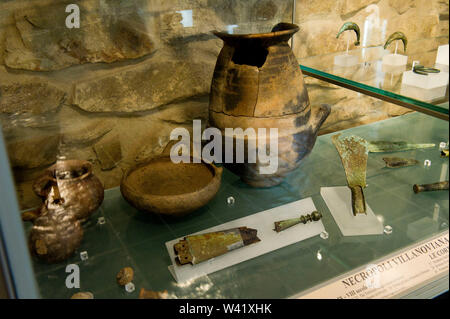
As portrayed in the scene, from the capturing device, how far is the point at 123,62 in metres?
1.07

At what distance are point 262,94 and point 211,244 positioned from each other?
1.12ft

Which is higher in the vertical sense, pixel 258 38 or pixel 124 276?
pixel 258 38

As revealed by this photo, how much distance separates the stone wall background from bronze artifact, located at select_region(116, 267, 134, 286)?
229 mm

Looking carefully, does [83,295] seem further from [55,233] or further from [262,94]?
[262,94]

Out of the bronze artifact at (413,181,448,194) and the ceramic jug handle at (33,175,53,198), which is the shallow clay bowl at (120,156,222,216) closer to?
the ceramic jug handle at (33,175,53,198)

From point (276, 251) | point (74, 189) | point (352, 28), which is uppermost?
point (352, 28)

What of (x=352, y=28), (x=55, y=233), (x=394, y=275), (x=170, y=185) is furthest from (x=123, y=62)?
(x=394, y=275)

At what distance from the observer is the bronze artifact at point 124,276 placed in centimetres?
79

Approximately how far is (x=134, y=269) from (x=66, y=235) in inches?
5.7

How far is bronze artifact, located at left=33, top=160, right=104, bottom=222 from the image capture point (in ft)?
2.87

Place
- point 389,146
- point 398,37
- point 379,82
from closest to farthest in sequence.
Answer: point 379,82, point 398,37, point 389,146

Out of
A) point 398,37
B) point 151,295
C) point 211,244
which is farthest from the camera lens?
point 398,37

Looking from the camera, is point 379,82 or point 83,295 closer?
point 83,295
